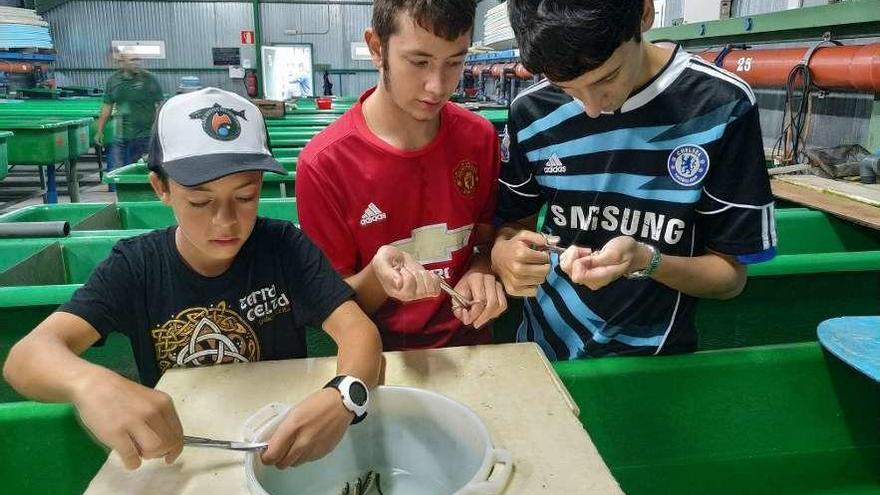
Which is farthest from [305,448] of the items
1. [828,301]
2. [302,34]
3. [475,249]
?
[302,34]

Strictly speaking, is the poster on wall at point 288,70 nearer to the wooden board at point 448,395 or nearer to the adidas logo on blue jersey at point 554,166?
the adidas logo on blue jersey at point 554,166

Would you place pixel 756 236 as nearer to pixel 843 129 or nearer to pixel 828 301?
pixel 828 301

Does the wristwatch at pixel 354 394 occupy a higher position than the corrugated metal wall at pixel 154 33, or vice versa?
the corrugated metal wall at pixel 154 33

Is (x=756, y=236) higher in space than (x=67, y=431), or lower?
higher

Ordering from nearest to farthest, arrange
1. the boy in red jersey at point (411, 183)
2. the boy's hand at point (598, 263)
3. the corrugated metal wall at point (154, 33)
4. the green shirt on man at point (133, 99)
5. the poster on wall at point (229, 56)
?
the boy's hand at point (598, 263) < the boy in red jersey at point (411, 183) < the green shirt on man at point (133, 99) < the corrugated metal wall at point (154, 33) < the poster on wall at point (229, 56)

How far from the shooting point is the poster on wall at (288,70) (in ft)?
42.8

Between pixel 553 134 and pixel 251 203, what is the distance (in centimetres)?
58

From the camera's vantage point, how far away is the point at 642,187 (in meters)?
1.12

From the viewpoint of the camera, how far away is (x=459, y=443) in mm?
817

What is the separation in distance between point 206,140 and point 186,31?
43.6 ft

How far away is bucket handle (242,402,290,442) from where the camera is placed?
2.54 ft

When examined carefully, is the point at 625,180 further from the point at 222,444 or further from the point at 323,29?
the point at 323,29

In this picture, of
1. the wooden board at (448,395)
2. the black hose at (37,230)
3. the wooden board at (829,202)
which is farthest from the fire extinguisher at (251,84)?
the wooden board at (448,395)

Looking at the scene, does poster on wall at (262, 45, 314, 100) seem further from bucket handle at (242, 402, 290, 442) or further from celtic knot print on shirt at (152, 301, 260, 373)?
bucket handle at (242, 402, 290, 442)
